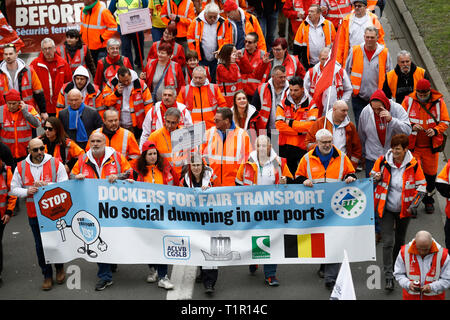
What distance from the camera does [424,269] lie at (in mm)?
9781

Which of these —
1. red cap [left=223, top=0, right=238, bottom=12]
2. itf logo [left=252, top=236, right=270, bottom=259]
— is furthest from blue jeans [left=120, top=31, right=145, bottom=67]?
itf logo [left=252, top=236, right=270, bottom=259]

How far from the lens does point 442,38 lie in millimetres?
18031

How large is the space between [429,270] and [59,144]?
5.10 metres

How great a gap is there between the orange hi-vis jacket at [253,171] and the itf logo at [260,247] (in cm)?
69

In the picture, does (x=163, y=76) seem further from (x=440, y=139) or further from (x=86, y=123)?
(x=440, y=139)

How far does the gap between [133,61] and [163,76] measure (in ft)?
11.8

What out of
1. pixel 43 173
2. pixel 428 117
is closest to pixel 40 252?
pixel 43 173

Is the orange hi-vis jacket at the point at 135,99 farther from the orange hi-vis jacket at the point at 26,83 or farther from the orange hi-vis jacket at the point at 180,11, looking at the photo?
the orange hi-vis jacket at the point at 180,11

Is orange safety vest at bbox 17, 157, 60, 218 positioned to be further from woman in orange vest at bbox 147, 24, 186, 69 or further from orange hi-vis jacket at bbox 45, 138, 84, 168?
woman in orange vest at bbox 147, 24, 186, 69

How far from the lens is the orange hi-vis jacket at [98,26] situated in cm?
1586

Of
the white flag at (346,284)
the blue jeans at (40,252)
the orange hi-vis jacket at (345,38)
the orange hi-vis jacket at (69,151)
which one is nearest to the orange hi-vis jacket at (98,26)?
the orange hi-vis jacket at (345,38)
